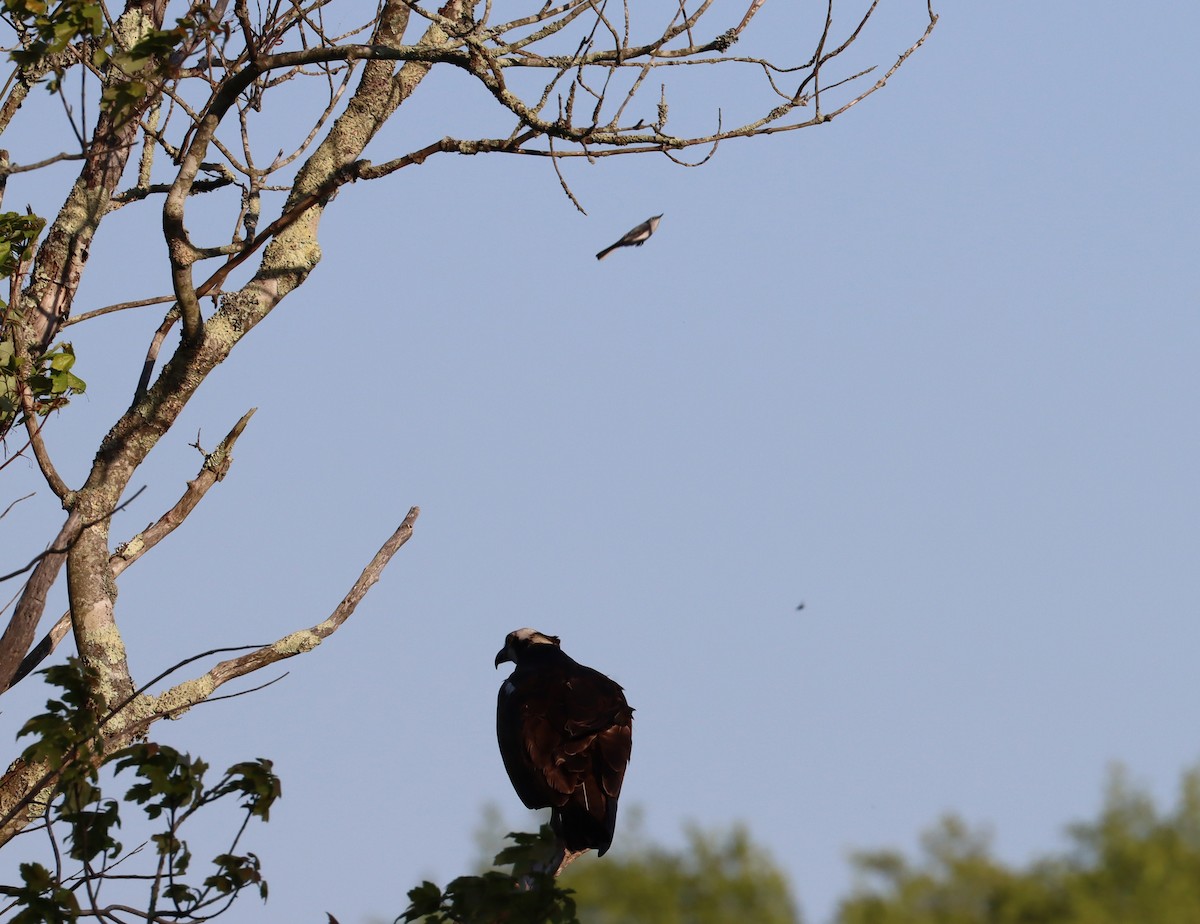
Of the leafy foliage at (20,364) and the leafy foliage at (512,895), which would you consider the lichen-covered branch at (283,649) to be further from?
the leafy foliage at (512,895)

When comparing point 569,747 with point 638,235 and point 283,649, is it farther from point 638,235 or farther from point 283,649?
point 638,235

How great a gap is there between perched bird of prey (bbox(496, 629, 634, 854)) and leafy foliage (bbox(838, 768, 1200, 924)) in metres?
22.6

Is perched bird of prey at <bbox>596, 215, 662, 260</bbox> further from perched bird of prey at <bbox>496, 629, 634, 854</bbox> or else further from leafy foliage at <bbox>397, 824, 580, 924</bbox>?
leafy foliage at <bbox>397, 824, 580, 924</bbox>

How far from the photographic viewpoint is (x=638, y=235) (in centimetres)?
644

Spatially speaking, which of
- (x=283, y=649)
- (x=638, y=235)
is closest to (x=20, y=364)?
(x=283, y=649)

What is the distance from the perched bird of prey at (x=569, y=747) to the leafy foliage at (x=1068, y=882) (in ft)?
74.3

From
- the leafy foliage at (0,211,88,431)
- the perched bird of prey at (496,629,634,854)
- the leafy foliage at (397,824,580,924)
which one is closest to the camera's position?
the leafy foliage at (397,824,580,924)

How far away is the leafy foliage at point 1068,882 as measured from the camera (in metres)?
28.7

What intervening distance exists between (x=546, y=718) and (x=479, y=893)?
3377mm

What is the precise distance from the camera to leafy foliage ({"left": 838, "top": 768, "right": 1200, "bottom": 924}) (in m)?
28.7

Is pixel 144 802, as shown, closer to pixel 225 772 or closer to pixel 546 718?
pixel 225 772

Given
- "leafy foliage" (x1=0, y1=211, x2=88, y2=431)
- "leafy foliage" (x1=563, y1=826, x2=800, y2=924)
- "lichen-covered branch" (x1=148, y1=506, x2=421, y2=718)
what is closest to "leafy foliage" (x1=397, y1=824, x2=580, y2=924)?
"lichen-covered branch" (x1=148, y1=506, x2=421, y2=718)

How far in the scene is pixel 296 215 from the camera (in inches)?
229

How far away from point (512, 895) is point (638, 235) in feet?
11.9
